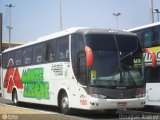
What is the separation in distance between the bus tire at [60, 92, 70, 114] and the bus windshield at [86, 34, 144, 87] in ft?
7.94

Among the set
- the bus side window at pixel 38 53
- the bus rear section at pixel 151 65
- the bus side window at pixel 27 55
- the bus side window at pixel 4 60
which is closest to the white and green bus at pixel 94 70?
the bus side window at pixel 38 53

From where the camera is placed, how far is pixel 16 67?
82.8 ft

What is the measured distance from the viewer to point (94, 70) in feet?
52.2

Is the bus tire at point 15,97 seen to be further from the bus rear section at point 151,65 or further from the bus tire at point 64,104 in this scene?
the bus rear section at point 151,65

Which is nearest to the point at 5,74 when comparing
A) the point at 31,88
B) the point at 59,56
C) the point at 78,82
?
the point at 31,88

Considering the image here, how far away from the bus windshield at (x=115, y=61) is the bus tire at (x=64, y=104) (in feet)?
7.94

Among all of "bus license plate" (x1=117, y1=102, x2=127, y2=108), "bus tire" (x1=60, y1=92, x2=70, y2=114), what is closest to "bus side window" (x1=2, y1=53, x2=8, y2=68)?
"bus tire" (x1=60, y1=92, x2=70, y2=114)

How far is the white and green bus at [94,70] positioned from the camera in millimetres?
15898

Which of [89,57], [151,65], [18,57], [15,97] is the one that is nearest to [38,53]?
[18,57]

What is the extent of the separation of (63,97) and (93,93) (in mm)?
2899

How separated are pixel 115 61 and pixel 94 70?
3.06ft

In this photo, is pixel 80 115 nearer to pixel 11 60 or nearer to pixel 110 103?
pixel 110 103

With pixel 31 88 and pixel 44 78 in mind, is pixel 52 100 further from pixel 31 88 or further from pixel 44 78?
pixel 31 88

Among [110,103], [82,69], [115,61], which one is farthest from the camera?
[82,69]
